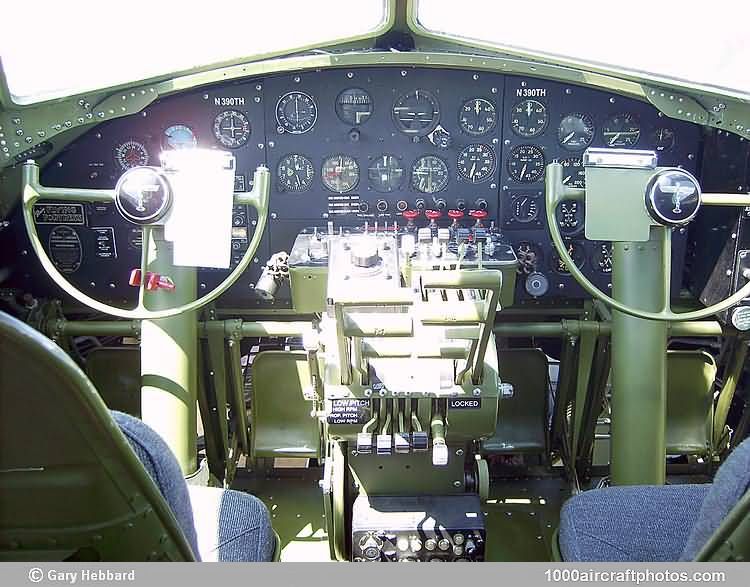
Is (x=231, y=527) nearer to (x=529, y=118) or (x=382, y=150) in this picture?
(x=382, y=150)

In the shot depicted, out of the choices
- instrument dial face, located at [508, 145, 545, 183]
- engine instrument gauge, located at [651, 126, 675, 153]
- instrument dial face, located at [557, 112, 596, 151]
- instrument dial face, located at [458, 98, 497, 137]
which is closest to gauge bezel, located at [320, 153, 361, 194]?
instrument dial face, located at [458, 98, 497, 137]

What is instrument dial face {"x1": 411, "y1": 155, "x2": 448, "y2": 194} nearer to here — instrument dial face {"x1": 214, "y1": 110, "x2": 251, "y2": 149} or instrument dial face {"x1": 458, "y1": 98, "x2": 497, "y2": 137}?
instrument dial face {"x1": 458, "y1": 98, "x2": 497, "y2": 137}

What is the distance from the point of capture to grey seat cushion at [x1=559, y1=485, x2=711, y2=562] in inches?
61.7

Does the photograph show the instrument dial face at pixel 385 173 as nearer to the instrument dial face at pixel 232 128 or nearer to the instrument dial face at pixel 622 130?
the instrument dial face at pixel 232 128

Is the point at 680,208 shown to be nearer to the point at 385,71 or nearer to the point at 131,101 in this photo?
the point at 385,71

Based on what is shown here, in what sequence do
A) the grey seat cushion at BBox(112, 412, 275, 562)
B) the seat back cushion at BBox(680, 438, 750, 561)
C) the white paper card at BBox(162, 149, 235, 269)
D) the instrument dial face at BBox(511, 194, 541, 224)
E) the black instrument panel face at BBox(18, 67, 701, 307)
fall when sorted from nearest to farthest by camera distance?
1. the seat back cushion at BBox(680, 438, 750, 561)
2. the grey seat cushion at BBox(112, 412, 275, 562)
3. the white paper card at BBox(162, 149, 235, 269)
4. the black instrument panel face at BBox(18, 67, 701, 307)
5. the instrument dial face at BBox(511, 194, 541, 224)

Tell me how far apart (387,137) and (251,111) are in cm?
48

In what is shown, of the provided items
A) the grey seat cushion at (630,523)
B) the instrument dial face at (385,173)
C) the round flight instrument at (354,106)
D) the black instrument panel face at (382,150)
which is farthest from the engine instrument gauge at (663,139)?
the grey seat cushion at (630,523)

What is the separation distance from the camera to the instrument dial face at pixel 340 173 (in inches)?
105

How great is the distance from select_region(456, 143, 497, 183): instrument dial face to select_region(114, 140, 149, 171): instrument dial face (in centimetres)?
109

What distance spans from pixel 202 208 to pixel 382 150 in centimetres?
94

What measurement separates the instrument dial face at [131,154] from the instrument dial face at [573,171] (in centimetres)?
146

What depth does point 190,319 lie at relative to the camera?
229 centimetres

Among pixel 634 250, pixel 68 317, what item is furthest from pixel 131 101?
pixel 634 250
